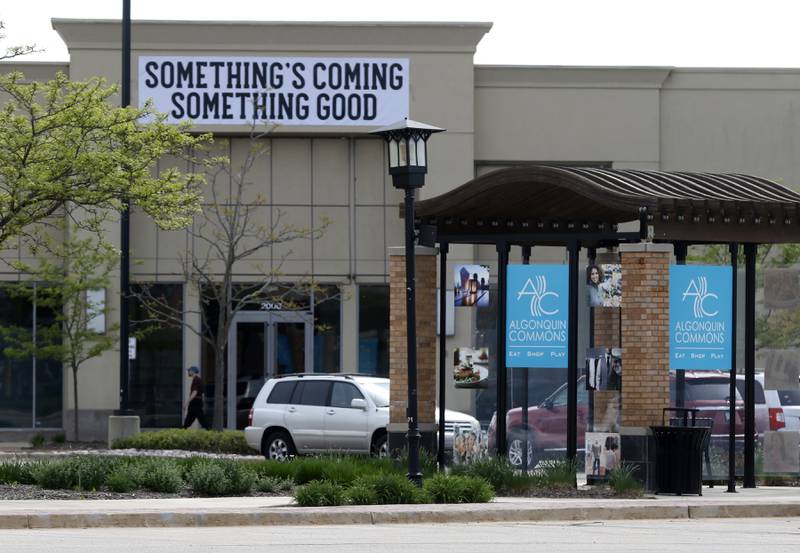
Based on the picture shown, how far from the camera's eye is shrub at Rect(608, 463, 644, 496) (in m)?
18.4

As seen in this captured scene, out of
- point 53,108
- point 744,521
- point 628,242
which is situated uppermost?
point 53,108

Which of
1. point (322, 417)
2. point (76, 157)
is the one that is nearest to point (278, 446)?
point (322, 417)

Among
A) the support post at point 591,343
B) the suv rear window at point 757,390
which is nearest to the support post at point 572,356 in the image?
the support post at point 591,343

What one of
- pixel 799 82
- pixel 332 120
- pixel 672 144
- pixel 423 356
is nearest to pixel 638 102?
pixel 672 144

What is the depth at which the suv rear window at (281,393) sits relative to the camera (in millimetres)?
27281

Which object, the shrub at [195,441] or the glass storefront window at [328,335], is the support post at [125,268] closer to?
the shrub at [195,441]

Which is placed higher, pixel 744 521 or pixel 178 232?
pixel 178 232

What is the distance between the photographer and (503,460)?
63.5 ft

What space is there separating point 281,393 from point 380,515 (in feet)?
37.8

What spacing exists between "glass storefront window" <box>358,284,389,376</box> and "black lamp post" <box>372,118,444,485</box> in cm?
1869

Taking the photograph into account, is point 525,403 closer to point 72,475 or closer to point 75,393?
point 72,475

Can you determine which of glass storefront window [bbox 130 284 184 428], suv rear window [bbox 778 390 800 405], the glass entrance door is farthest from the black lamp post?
glass storefront window [bbox 130 284 184 428]

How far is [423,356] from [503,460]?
2522mm

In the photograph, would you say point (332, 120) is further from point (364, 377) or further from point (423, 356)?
point (423, 356)
